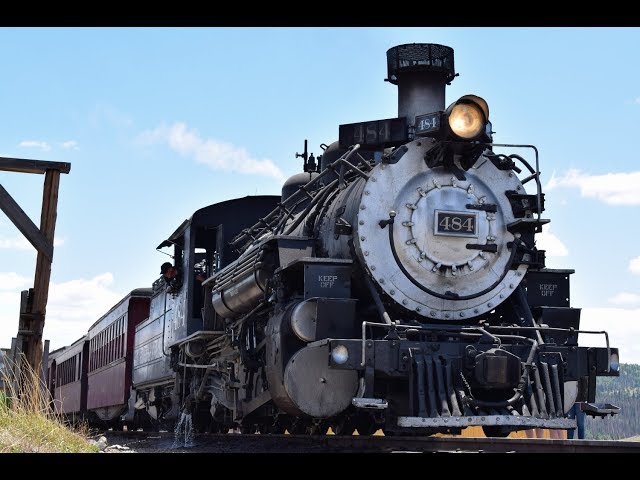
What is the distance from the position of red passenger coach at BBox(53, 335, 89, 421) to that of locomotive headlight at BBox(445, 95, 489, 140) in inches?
555

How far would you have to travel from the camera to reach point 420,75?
9258 mm

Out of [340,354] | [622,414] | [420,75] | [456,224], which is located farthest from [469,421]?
[622,414]

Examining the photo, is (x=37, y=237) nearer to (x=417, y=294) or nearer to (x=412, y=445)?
(x=417, y=294)

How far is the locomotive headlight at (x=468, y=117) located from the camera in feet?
26.6

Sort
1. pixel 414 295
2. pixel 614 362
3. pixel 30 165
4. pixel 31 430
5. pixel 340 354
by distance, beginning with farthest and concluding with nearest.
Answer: pixel 30 165 → pixel 614 362 → pixel 414 295 → pixel 340 354 → pixel 31 430

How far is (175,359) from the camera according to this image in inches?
480

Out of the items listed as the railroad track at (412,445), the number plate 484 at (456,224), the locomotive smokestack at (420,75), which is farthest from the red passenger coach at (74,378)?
the number plate 484 at (456,224)

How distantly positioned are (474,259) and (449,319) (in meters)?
0.60

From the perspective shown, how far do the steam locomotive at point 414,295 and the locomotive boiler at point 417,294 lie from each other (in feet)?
0.04

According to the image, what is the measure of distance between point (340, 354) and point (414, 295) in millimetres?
1084

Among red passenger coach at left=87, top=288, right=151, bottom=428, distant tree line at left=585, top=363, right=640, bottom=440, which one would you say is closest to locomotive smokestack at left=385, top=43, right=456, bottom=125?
red passenger coach at left=87, top=288, right=151, bottom=428
